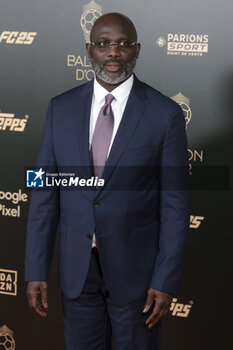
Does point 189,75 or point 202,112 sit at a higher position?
point 189,75

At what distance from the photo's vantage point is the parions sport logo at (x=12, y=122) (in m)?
3.12

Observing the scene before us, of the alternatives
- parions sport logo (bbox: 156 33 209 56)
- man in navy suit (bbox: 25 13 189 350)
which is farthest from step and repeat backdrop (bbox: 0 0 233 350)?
man in navy suit (bbox: 25 13 189 350)

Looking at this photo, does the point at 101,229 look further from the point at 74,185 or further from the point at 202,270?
the point at 202,270

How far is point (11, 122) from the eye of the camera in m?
3.14

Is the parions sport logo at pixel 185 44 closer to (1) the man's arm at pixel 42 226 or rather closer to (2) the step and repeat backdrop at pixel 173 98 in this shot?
(2) the step and repeat backdrop at pixel 173 98

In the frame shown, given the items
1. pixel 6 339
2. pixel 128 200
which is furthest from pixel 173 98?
pixel 6 339

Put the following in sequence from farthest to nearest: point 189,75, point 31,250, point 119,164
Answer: point 189,75, point 31,250, point 119,164

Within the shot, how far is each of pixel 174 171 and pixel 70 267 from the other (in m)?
0.54

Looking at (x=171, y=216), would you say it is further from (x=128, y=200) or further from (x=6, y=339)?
(x=6, y=339)

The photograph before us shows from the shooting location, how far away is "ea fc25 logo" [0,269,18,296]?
329 cm

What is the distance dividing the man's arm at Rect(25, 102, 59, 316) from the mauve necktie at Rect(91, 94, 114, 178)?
0.18 metres

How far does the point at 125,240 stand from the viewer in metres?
2.06

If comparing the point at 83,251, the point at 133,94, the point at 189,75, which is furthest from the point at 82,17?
the point at 83,251

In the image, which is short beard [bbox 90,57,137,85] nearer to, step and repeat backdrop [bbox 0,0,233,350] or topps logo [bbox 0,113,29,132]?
step and repeat backdrop [bbox 0,0,233,350]
